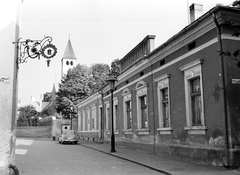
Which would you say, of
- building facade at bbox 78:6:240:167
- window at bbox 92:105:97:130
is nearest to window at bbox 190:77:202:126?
building facade at bbox 78:6:240:167

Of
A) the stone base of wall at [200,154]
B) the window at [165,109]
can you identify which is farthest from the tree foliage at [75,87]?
the stone base of wall at [200,154]

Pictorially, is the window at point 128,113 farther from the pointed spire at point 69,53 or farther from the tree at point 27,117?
the pointed spire at point 69,53

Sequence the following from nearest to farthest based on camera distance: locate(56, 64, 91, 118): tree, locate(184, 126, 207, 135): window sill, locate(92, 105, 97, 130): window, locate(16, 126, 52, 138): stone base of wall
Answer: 1. locate(184, 126, 207, 135): window sill
2. locate(92, 105, 97, 130): window
3. locate(56, 64, 91, 118): tree
4. locate(16, 126, 52, 138): stone base of wall

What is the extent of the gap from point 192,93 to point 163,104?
10.1 ft

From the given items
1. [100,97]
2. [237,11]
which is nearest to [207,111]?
[237,11]

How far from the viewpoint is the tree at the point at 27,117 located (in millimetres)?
72000

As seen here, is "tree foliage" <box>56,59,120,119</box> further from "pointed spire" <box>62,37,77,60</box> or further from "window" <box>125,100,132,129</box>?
"pointed spire" <box>62,37,77,60</box>

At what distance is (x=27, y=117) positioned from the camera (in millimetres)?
74188

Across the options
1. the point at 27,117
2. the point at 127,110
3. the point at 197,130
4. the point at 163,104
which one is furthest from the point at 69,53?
the point at 197,130

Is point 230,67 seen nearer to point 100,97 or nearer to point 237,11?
point 237,11

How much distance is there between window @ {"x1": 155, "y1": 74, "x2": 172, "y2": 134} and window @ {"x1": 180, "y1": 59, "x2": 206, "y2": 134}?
6.06ft

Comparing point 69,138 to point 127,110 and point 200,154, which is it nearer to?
point 127,110

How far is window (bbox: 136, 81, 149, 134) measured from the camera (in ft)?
56.7

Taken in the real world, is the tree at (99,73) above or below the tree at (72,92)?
above
